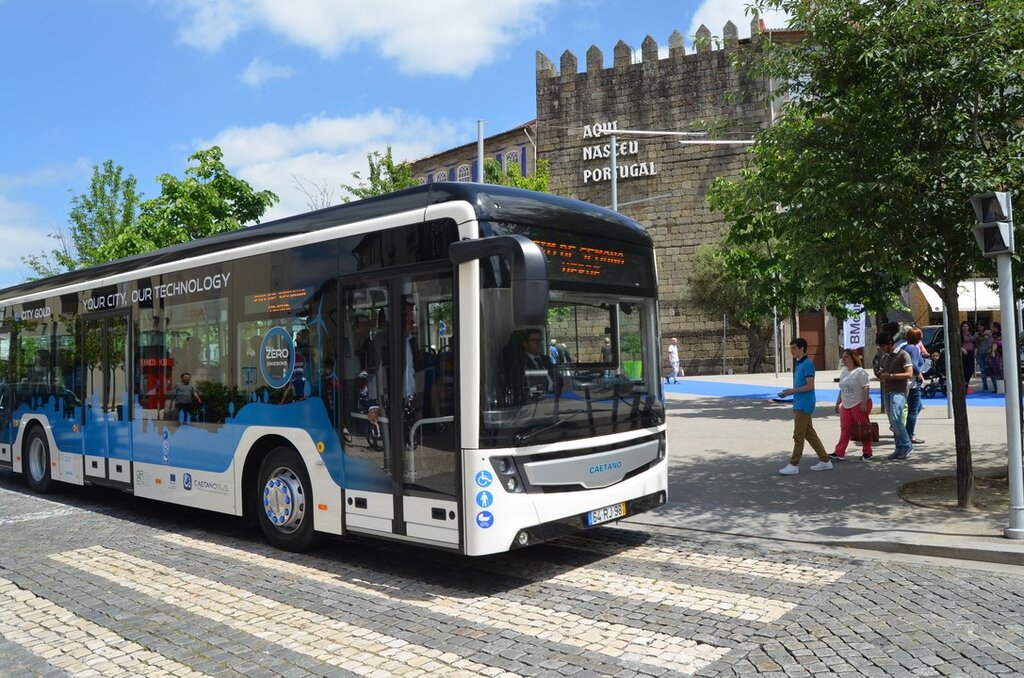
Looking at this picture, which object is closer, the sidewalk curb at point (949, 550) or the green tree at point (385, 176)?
the sidewalk curb at point (949, 550)

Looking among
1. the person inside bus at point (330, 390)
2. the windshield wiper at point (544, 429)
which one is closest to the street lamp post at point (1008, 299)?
the windshield wiper at point (544, 429)

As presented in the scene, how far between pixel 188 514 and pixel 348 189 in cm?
1826

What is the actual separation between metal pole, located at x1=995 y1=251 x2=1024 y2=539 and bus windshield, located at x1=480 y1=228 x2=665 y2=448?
281cm

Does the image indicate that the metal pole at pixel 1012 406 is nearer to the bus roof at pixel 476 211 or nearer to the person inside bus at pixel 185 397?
the bus roof at pixel 476 211

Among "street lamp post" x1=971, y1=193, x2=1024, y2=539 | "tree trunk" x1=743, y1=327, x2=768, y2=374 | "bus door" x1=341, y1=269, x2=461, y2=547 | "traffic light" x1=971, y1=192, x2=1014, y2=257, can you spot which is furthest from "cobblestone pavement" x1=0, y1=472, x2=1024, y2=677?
"tree trunk" x1=743, y1=327, x2=768, y2=374

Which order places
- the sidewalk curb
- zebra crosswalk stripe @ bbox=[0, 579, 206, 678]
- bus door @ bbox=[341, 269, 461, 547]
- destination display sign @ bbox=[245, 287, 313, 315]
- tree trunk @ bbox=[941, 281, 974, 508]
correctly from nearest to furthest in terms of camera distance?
zebra crosswalk stripe @ bbox=[0, 579, 206, 678]
bus door @ bbox=[341, 269, 461, 547]
the sidewalk curb
destination display sign @ bbox=[245, 287, 313, 315]
tree trunk @ bbox=[941, 281, 974, 508]

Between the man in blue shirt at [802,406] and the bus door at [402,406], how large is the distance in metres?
5.55

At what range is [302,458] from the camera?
7.18 m

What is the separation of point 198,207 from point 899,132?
52.2ft

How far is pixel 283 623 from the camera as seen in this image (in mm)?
5504

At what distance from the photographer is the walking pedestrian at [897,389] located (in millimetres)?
11273

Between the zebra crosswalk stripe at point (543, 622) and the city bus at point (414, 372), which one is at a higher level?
the city bus at point (414, 372)

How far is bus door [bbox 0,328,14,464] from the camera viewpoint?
12.1 meters

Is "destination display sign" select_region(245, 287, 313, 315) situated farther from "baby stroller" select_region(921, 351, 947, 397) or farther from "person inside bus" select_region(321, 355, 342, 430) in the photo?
"baby stroller" select_region(921, 351, 947, 397)
